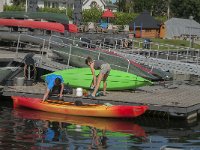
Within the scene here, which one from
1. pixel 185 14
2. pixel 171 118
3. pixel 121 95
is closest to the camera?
pixel 171 118

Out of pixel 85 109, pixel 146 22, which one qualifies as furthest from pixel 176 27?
pixel 85 109

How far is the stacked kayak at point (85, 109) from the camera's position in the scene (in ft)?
58.7

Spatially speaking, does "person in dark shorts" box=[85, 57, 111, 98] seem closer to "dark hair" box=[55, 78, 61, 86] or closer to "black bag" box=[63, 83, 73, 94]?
"black bag" box=[63, 83, 73, 94]

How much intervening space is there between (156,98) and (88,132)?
14.3 ft

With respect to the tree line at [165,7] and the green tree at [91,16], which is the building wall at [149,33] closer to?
the green tree at [91,16]

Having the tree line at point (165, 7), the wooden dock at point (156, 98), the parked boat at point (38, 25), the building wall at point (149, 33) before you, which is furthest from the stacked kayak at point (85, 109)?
the tree line at point (165, 7)

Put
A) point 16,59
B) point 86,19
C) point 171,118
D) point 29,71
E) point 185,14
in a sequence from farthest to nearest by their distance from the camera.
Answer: point 185,14 < point 86,19 < point 16,59 < point 29,71 < point 171,118

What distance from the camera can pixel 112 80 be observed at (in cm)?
2114

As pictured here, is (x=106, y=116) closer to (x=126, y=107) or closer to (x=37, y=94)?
(x=126, y=107)

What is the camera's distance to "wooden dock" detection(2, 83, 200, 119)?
59.4ft

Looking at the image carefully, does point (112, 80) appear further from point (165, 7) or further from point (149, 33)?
point (165, 7)

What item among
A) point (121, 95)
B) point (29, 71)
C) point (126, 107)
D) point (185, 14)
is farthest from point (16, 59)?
point (185, 14)

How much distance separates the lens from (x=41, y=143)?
14461 mm

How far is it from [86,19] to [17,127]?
196 feet
